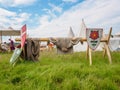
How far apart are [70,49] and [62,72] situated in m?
2.65

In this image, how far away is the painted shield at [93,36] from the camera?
642cm

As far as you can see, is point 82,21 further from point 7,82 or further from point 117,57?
point 7,82

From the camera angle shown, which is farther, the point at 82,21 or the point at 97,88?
the point at 82,21

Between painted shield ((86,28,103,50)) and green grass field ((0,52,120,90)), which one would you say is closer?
green grass field ((0,52,120,90))

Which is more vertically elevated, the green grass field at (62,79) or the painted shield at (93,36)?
the painted shield at (93,36)

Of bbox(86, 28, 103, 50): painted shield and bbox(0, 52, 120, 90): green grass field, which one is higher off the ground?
bbox(86, 28, 103, 50): painted shield

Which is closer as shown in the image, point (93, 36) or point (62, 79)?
point (62, 79)

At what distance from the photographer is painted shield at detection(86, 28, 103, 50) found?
253 inches

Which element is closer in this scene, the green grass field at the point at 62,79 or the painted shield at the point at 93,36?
the green grass field at the point at 62,79

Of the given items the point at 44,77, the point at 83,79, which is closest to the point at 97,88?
the point at 83,79

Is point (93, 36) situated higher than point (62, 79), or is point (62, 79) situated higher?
point (93, 36)

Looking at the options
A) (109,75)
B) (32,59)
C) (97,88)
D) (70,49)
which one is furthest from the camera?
(70,49)

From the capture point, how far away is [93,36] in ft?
21.2

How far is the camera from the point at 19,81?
4.66m
